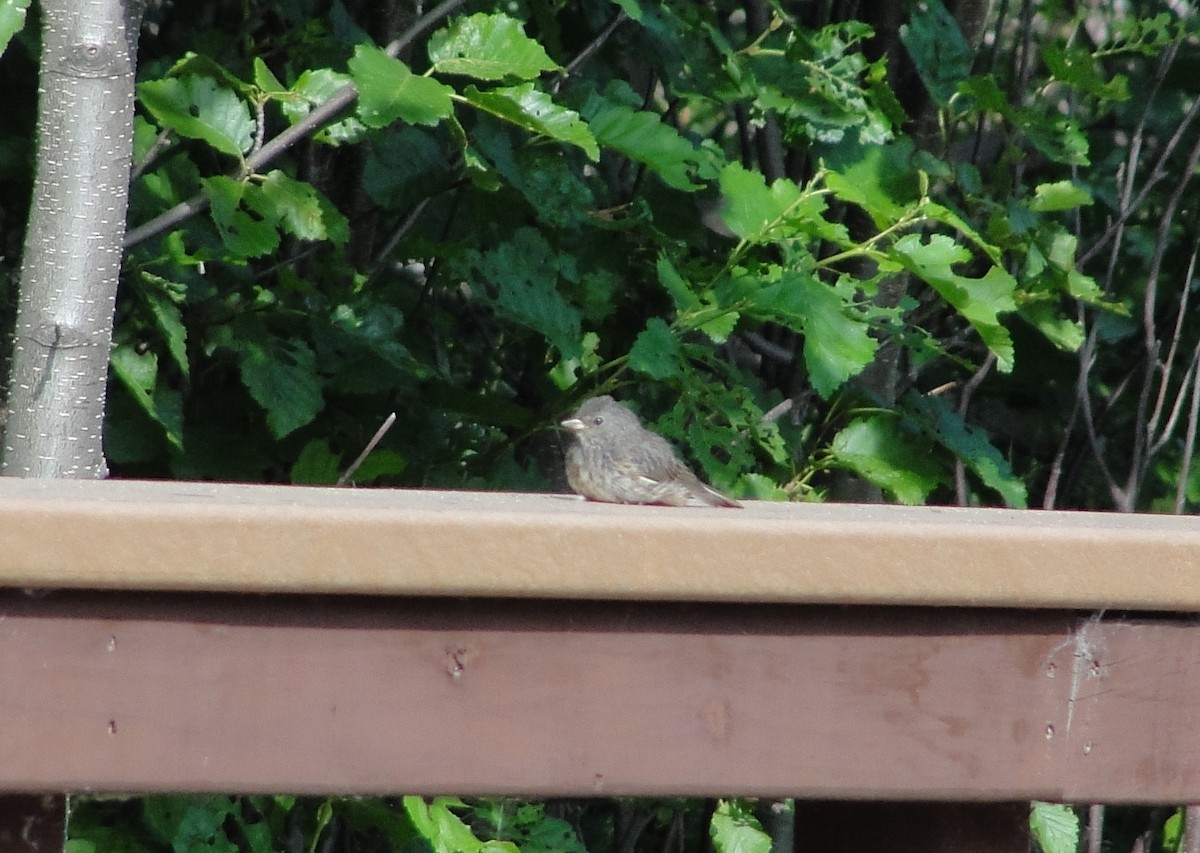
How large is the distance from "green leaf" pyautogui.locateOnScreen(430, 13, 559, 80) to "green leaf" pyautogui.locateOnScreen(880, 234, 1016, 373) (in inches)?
28.1

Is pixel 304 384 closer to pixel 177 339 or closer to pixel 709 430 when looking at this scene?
pixel 177 339

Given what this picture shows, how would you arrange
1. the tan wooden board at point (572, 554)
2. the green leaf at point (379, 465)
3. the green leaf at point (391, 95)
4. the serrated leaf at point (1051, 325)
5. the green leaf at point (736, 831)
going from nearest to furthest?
the tan wooden board at point (572, 554)
the green leaf at point (391, 95)
the green leaf at point (379, 465)
the green leaf at point (736, 831)
the serrated leaf at point (1051, 325)

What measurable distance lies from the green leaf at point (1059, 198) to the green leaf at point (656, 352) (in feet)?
3.34

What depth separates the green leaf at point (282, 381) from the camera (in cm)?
258

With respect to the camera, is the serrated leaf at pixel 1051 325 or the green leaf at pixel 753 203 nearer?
the green leaf at pixel 753 203

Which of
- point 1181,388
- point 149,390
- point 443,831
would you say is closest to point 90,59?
point 149,390

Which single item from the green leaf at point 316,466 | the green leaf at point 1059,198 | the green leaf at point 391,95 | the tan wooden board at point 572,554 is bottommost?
the green leaf at point 316,466

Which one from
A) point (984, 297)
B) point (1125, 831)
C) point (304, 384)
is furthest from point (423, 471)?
point (1125, 831)

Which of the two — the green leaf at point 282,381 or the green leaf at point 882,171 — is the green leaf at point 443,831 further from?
the green leaf at point 882,171

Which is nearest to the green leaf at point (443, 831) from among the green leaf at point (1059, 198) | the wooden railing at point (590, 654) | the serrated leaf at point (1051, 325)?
the wooden railing at point (590, 654)

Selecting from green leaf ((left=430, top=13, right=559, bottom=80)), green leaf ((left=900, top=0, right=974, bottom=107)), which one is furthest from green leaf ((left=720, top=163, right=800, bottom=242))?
green leaf ((left=900, top=0, right=974, bottom=107))

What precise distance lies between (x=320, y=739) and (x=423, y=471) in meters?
1.70

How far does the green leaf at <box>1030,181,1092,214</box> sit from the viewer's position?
314 cm

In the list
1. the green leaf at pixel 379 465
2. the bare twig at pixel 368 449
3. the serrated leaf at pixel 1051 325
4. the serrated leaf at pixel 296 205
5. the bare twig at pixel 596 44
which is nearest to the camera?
the bare twig at pixel 368 449
